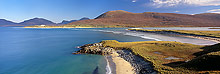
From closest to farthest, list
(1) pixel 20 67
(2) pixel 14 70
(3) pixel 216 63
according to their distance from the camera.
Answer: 1. (3) pixel 216 63
2. (2) pixel 14 70
3. (1) pixel 20 67

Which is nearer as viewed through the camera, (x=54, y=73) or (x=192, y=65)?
(x=192, y=65)

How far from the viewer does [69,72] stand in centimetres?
1628

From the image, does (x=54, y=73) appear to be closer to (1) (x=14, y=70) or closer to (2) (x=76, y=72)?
(2) (x=76, y=72)

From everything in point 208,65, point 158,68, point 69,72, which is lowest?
point 69,72

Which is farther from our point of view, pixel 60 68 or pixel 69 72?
pixel 60 68

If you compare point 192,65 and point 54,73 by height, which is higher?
point 192,65

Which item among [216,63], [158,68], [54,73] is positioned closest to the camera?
[216,63]

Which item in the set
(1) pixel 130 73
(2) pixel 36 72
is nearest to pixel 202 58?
(1) pixel 130 73

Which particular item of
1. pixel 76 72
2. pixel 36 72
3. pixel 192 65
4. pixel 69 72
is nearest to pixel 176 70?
pixel 192 65

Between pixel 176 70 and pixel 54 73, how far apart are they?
15632mm

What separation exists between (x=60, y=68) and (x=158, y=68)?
14308 millimetres

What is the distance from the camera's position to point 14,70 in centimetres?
1775

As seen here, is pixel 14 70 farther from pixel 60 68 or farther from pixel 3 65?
pixel 60 68

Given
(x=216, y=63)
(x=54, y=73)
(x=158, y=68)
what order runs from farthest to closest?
(x=54, y=73), (x=158, y=68), (x=216, y=63)
